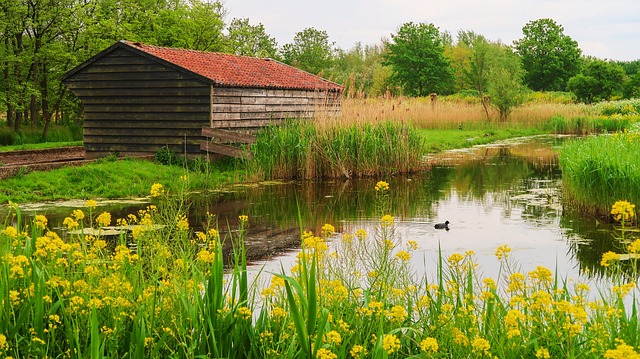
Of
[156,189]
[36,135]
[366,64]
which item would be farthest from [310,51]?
[156,189]

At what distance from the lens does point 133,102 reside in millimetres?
22062

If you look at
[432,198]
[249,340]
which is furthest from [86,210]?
[249,340]

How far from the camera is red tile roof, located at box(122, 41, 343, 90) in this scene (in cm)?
2148

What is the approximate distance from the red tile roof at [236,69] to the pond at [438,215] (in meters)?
4.63

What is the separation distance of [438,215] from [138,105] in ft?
36.0

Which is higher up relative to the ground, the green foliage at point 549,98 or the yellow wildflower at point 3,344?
the green foliage at point 549,98

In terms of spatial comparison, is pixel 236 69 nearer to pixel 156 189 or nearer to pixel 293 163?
pixel 293 163

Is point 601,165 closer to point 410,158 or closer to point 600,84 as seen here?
point 410,158

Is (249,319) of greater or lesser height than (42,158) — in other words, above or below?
below

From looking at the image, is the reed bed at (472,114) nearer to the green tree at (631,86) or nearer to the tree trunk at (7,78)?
the tree trunk at (7,78)

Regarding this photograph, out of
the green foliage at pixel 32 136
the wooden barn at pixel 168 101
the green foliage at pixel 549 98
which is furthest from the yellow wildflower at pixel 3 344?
the green foliage at pixel 549 98

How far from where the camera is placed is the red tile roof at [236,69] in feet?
70.5

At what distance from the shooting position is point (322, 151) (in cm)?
1966

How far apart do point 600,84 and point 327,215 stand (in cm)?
4857
